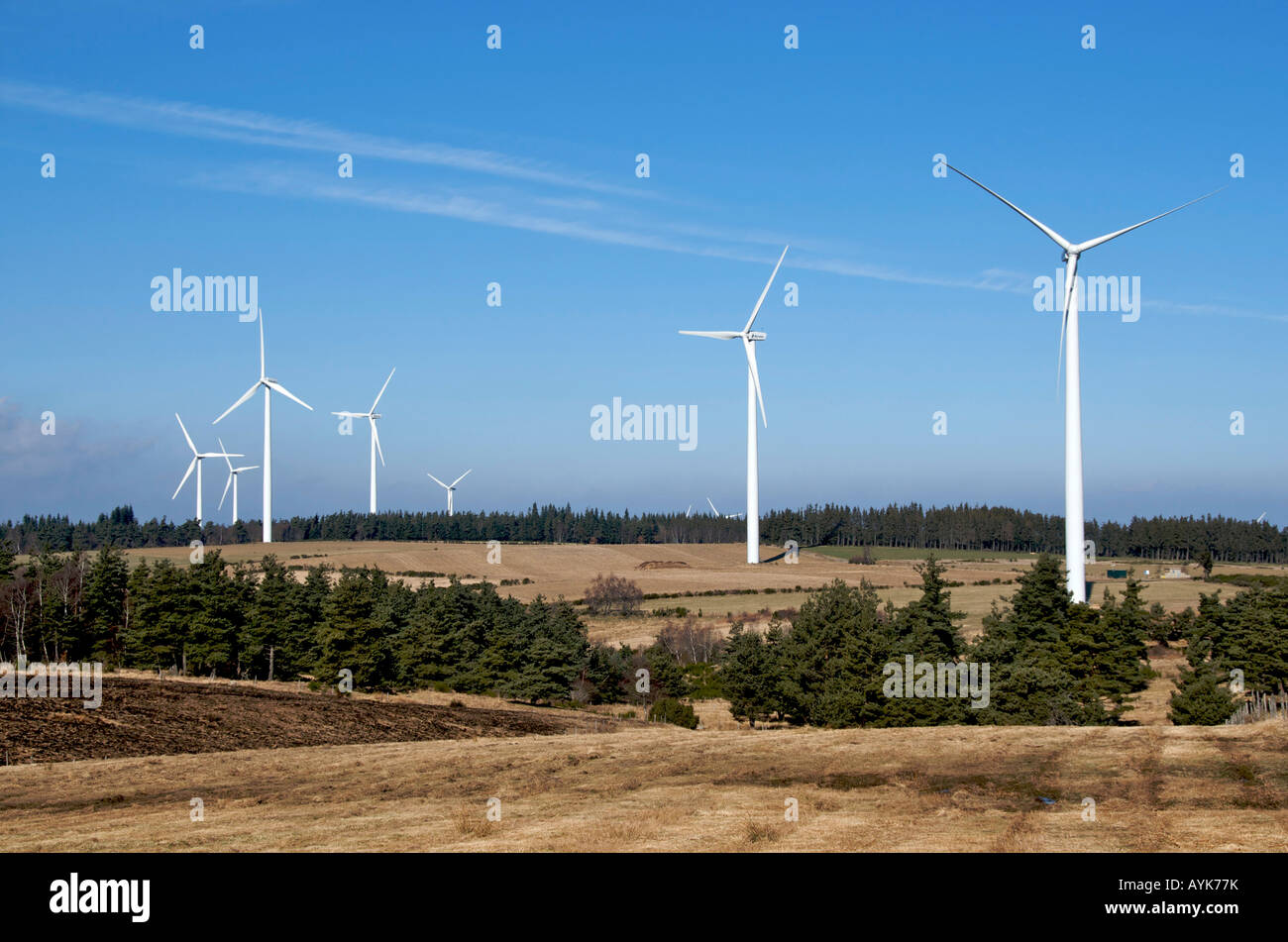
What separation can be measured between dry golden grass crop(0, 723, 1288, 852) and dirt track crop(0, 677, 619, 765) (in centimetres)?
540

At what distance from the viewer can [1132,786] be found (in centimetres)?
2488

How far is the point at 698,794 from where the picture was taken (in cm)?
2494

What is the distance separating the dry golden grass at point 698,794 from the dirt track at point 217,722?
17.7 feet

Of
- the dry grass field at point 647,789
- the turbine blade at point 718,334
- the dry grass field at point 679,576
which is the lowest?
the dry grass field at point 679,576

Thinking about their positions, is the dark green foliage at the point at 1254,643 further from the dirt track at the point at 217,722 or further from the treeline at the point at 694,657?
the dirt track at the point at 217,722

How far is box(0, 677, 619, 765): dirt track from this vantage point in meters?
37.2

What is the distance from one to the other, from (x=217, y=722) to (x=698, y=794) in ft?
88.3

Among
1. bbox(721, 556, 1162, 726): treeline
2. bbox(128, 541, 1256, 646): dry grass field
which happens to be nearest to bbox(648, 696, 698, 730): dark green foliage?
bbox(721, 556, 1162, 726): treeline

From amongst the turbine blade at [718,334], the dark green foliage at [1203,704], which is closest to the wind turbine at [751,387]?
the turbine blade at [718,334]

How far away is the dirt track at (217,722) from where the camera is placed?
37219 mm

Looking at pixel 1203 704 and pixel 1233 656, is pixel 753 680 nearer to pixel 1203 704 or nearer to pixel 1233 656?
pixel 1203 704

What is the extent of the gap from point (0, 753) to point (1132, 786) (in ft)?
113

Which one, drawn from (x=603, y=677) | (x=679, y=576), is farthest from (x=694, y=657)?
(x=679, y=576)
